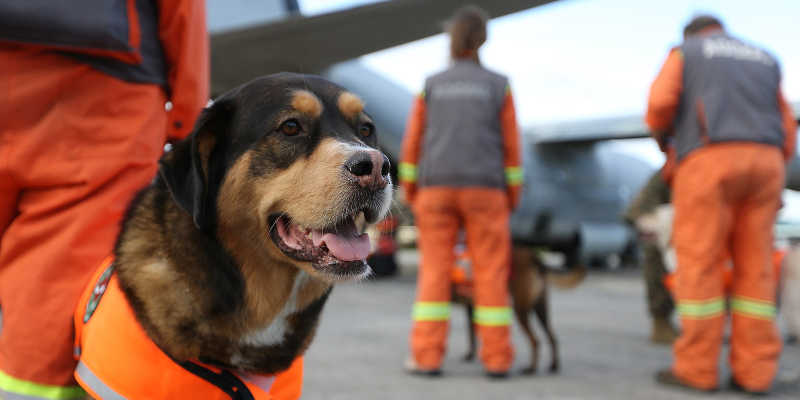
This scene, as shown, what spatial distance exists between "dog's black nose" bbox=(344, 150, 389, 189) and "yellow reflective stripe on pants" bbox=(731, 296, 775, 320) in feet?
8.98

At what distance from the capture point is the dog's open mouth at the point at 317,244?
57.3 inches

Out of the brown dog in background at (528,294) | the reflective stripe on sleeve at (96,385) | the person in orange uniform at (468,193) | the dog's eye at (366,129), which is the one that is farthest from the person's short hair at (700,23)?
the reflective stripe on sleeve at (96,385)

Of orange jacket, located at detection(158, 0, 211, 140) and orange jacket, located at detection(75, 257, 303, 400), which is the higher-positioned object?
→ orange jacket, located at detection(158, 0, 211, 140)

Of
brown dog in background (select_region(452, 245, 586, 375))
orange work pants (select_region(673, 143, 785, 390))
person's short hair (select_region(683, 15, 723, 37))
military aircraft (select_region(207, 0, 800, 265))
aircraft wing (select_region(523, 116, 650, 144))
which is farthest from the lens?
aircraft wing (select_region(523, 116, 650, 144))

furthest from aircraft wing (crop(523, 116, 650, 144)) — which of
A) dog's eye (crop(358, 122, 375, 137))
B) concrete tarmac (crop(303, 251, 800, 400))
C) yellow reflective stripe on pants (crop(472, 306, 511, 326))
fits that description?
dog's eye (crop(358, 122, 375, 137))

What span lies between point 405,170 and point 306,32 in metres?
5.31

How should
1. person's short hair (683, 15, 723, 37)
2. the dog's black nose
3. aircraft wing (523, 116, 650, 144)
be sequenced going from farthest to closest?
aircraft wing (523, 116, 650, 144) < person's short hair (683, 15, 723, 37) < the dog's black nose

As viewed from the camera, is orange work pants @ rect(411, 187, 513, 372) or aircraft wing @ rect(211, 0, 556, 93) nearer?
orange work pants @ rect(411, 187, 513, 372)

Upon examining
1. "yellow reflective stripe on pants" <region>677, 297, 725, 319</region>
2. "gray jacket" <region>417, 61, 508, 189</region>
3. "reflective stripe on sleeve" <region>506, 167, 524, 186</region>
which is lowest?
"yellow reflective stripe on pants" <region>677, 297, 725, 319</region>

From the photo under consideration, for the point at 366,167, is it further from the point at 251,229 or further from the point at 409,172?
the point at 409,172

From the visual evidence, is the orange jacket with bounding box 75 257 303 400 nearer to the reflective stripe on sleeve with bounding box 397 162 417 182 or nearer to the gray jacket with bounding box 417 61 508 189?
the gray jacket with bounding box 417 61 508 189

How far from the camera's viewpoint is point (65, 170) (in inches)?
61.6

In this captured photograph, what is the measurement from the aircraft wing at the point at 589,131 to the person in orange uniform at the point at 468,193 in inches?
471

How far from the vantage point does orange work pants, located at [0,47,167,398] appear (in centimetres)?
152
